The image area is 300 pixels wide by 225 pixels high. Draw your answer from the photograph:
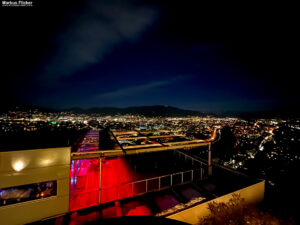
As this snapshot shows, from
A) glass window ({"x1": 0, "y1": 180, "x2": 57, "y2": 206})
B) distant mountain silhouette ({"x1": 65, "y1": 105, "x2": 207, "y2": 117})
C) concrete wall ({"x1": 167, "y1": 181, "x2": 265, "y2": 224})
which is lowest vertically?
concrete wall ({"x1": 167, "y1": 181, "x2": 265, "y2": 224})

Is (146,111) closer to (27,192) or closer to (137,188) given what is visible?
(137,188)

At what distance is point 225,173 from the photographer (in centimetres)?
645

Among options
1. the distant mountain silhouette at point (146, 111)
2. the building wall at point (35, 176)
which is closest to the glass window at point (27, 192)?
the building wall at point (35, 176)

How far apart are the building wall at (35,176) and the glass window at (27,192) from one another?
105 mm

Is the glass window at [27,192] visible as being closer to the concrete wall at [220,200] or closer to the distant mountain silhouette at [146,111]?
the concrete wall at [220,200]

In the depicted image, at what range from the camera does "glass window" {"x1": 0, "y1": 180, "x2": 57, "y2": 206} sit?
3.63 metres

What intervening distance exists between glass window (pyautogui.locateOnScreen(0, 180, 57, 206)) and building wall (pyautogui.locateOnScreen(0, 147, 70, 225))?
11cm

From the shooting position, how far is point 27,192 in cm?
385

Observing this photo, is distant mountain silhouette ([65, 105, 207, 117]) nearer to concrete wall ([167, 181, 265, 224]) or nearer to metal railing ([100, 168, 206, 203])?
metal railing ([100, 168, 206, 203])

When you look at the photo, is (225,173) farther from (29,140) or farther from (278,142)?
(278,142)

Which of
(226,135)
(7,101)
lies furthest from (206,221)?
(7,101)

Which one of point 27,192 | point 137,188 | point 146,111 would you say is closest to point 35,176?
point 27,192

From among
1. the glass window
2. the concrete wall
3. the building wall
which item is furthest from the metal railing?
the glass window

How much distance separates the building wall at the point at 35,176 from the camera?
363 cm
